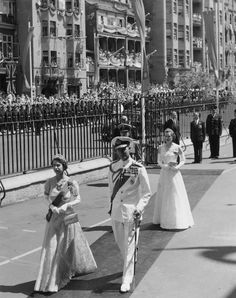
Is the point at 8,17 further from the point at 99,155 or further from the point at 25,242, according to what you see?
the point at 25,242

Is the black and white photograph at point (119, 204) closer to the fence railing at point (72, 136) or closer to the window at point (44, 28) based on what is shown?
the fence railing at point (72, 136)

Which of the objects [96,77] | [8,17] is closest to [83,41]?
[96,77]

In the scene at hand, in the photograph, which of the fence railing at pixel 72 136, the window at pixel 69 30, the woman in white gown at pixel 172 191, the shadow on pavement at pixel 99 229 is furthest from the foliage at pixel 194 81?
the woman in white gown at pixel 172 191

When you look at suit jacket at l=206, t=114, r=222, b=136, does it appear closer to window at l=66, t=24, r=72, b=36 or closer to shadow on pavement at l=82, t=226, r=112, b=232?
shadow on pavement at l=82, t=226, r=112, b=232

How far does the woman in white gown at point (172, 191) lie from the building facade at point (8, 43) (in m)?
40.5

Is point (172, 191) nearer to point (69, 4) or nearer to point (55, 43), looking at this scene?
point (55, 43)

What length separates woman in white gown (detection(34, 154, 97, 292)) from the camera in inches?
266

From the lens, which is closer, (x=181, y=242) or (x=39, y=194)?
(x=181, y=242)

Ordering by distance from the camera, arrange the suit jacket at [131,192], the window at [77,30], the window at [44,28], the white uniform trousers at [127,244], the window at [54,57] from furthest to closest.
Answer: the window at [77,30], the window at [54,57], the window at [44,28], the suit jacket at [131,192], the white uniform trousers at [127,244]

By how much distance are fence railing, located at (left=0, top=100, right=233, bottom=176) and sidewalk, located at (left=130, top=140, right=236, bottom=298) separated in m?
4.31

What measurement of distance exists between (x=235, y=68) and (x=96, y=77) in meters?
48.7

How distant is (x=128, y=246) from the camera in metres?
6.73

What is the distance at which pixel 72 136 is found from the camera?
1595 centimetres

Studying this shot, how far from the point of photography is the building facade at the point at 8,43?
163 ft
